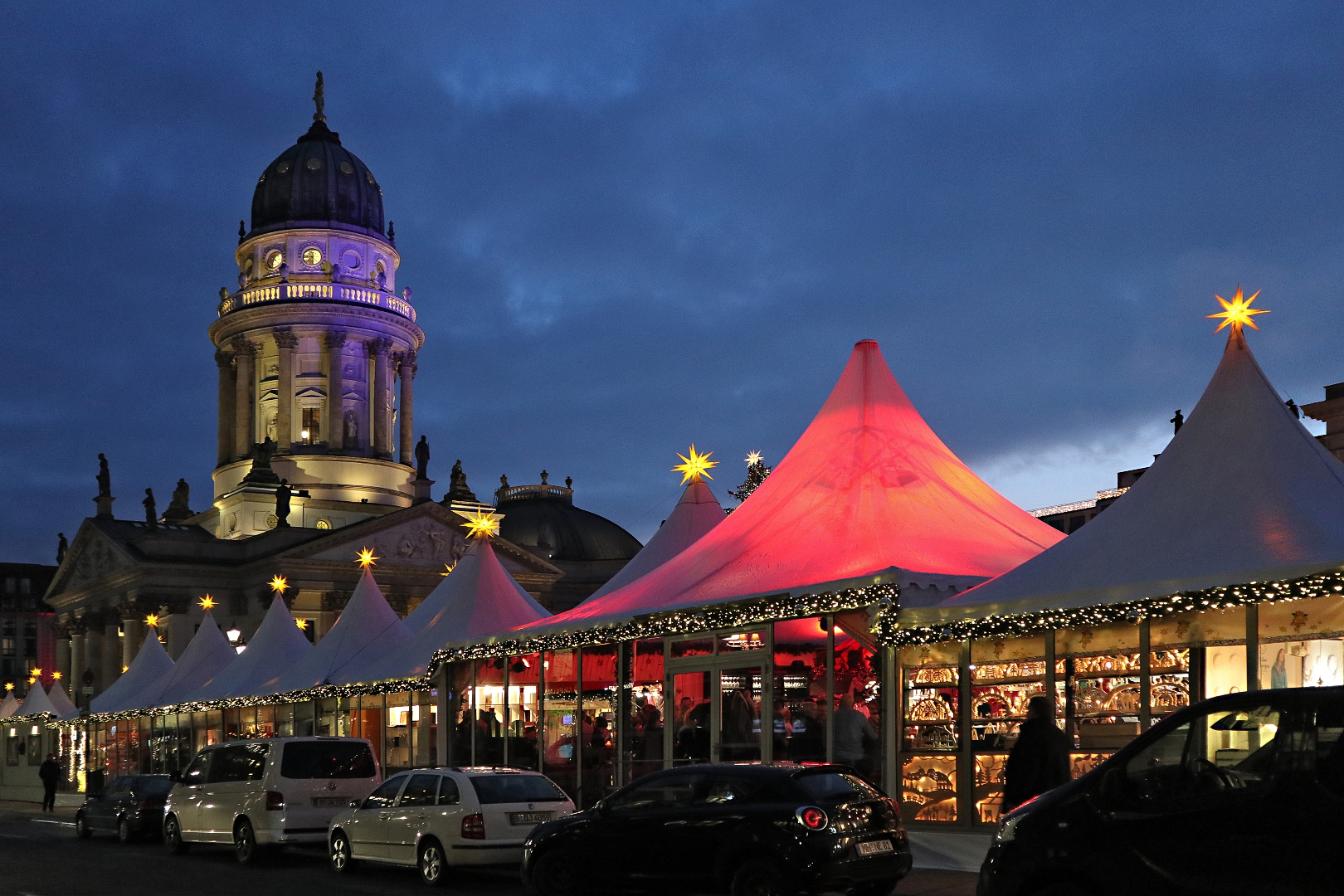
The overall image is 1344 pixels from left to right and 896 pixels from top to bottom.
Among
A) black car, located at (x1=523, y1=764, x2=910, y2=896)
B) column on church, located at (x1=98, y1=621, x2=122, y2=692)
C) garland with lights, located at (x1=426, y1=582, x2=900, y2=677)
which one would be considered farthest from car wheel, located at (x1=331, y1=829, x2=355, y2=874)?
column on church, located at (x1=98, y1=621, x2=122, y2=692)

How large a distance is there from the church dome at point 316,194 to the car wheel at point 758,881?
82.1 m

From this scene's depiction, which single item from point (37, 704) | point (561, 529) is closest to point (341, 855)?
point (37, 704)

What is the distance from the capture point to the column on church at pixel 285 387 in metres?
91.3

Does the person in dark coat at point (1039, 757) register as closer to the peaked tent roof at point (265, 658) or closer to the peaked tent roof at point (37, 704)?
the peaked tent roof at point (265, 658)

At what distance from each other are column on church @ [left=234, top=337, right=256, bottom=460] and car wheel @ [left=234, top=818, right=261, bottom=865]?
71985 millimetres

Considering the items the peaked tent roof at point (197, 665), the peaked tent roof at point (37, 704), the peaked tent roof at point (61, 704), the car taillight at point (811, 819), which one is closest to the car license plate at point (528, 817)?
the car taillight at point (811, 819)

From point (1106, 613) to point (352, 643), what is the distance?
22.0 metres

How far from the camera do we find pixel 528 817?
1895 centimetres

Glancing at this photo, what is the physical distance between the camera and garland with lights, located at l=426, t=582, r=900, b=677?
1898 centimetres

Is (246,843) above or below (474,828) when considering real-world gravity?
below

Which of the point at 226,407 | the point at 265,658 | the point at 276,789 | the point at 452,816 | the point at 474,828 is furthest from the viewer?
the point at 226,407

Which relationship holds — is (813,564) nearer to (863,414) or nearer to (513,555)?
(863,414)

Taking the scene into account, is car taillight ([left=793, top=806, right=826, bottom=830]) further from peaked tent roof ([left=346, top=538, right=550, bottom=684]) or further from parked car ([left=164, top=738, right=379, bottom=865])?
peaked tent roof ([left=346, top=538, right=550, bottom=684])

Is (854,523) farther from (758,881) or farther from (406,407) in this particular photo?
(406,407)
